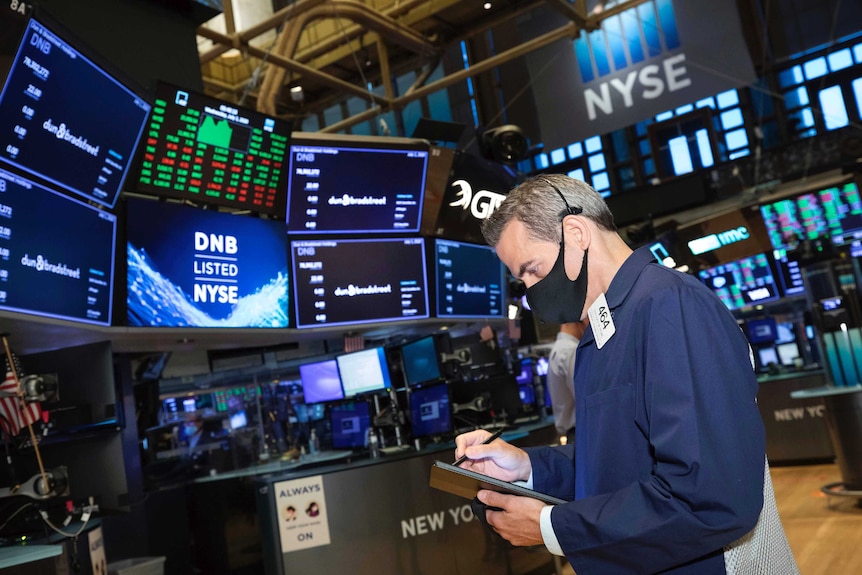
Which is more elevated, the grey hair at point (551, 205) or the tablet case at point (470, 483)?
the grey hair at point (551, 205)

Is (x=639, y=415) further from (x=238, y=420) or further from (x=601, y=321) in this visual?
(x=238, y=420)

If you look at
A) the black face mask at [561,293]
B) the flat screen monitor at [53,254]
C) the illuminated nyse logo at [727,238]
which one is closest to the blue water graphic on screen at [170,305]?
the flat screen monitor at [53,254]

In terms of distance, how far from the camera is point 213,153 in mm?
4496

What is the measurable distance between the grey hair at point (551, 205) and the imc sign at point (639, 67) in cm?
475

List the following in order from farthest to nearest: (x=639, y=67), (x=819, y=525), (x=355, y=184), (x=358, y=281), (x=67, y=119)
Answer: (x=639, y=67) < (x=819, y=525) < (x=358, y=281) < (x=355, y=184) < (x=67, y=119)

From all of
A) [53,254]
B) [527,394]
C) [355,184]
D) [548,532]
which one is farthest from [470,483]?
[527,394]

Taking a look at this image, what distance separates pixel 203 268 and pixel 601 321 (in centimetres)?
341

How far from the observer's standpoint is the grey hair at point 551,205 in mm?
1628

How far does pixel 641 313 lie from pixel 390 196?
13.9 ft

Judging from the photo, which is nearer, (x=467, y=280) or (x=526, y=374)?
(x=467, y=280)

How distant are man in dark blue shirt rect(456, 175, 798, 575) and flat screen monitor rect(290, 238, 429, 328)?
3579 millimetres

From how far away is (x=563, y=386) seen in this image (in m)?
4.84

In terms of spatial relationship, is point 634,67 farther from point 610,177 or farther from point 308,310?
point 610,177

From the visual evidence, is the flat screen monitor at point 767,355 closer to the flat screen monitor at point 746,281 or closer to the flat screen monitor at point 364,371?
the flat screen monitor at point 746,281
